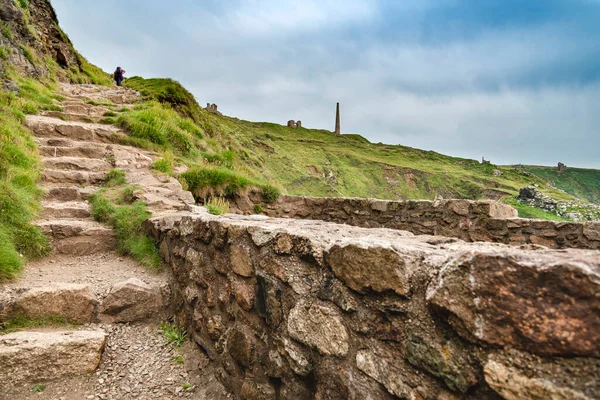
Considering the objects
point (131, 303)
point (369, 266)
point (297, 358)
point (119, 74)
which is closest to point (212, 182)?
point (131, 303)

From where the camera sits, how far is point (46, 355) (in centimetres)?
244

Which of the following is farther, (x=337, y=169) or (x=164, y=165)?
(x=337, y=169)

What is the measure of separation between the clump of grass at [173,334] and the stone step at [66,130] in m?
5.83

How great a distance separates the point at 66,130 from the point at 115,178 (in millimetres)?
2379

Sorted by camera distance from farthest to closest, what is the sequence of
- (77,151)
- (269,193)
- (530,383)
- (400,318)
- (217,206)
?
1. (269,193)
2. (77,151)
3. (217,206)
4. (400,318)
5. (530,383)

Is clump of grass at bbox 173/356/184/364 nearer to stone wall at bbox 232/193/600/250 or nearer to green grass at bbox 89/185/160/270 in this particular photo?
green grass at bbox 89/185/160/270

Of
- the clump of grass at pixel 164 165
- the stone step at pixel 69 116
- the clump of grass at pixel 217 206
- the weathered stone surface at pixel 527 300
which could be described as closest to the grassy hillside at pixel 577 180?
the clump of grass at pixel 217 206

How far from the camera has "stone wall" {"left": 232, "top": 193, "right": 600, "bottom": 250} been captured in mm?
4930

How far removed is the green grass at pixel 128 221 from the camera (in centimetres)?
393

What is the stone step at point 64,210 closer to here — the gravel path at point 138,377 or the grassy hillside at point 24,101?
the grassy hillside at point 24,101

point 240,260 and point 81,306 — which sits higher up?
point 240,260

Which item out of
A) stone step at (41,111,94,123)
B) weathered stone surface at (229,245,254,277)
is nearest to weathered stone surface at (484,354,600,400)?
weathered stone surface at (229,245,254,277)

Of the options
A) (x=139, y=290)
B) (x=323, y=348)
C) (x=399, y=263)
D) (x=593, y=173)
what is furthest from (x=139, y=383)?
(x=593, y=173)

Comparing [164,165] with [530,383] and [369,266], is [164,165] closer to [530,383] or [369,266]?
[369,266]
